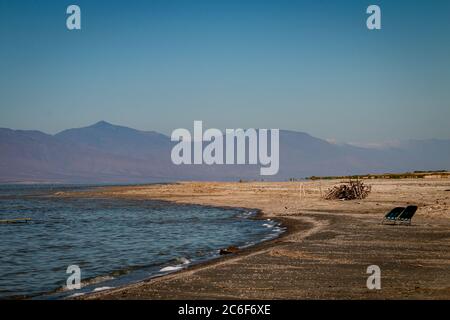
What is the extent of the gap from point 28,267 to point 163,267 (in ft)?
14.2

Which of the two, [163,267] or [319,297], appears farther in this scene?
[163,267]

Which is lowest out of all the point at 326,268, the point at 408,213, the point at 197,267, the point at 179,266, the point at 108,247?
the point at 108,247

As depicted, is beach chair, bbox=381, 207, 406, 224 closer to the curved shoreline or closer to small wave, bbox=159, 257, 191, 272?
the curved shoreline

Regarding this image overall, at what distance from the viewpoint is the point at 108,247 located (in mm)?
20938

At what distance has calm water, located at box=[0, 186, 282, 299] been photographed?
14.4 m

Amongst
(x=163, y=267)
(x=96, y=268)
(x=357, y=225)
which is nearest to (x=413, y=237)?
(x=357, y=225)

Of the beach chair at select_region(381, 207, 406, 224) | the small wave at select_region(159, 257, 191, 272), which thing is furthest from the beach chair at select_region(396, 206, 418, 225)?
the small wave at select_region(159, 257, 191, 272)

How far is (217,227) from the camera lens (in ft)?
91.7

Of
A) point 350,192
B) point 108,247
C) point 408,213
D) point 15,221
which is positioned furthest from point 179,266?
point 350,192

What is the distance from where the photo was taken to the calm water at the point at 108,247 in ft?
47.4

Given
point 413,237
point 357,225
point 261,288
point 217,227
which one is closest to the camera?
point 261,288

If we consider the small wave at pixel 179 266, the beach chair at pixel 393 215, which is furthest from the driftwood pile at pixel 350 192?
the small wave at pixel 179 266

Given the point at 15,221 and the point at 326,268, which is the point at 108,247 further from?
the point at 15,221
